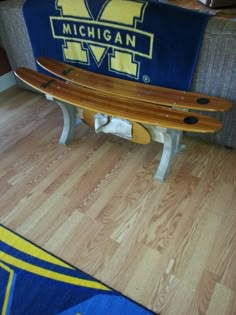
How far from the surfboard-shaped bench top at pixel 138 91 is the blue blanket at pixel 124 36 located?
8 centimetres

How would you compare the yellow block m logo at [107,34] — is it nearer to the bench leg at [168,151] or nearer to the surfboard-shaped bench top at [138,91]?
the surfboard-shaped bench top at [138,91]

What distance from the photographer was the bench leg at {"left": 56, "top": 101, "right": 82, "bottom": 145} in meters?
1.47

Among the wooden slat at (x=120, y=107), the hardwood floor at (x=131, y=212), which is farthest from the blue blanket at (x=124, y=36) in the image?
the hardwood floor at (x=131, y=212)

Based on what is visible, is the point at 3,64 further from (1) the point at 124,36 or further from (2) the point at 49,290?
(2) the point at 49,290

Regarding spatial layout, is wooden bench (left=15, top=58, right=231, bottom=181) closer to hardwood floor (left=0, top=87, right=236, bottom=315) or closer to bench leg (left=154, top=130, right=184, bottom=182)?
bench leg (left=154, top=130, right=184, bottom=182)

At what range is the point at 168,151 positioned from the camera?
1300 mm

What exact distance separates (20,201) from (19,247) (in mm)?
272

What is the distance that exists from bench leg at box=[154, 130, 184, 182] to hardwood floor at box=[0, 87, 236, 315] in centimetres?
5

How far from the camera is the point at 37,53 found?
175 centimetres

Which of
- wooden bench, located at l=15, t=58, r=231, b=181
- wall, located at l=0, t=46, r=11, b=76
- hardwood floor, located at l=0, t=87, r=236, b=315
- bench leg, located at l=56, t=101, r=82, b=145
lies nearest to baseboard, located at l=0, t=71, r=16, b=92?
wall, located at l=0, t=46, r=11, b=76

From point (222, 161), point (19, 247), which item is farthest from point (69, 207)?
point (222, 161)

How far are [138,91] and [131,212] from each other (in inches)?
25.3

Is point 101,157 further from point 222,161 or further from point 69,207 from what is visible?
point 222,161

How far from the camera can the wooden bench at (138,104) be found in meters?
1.12
